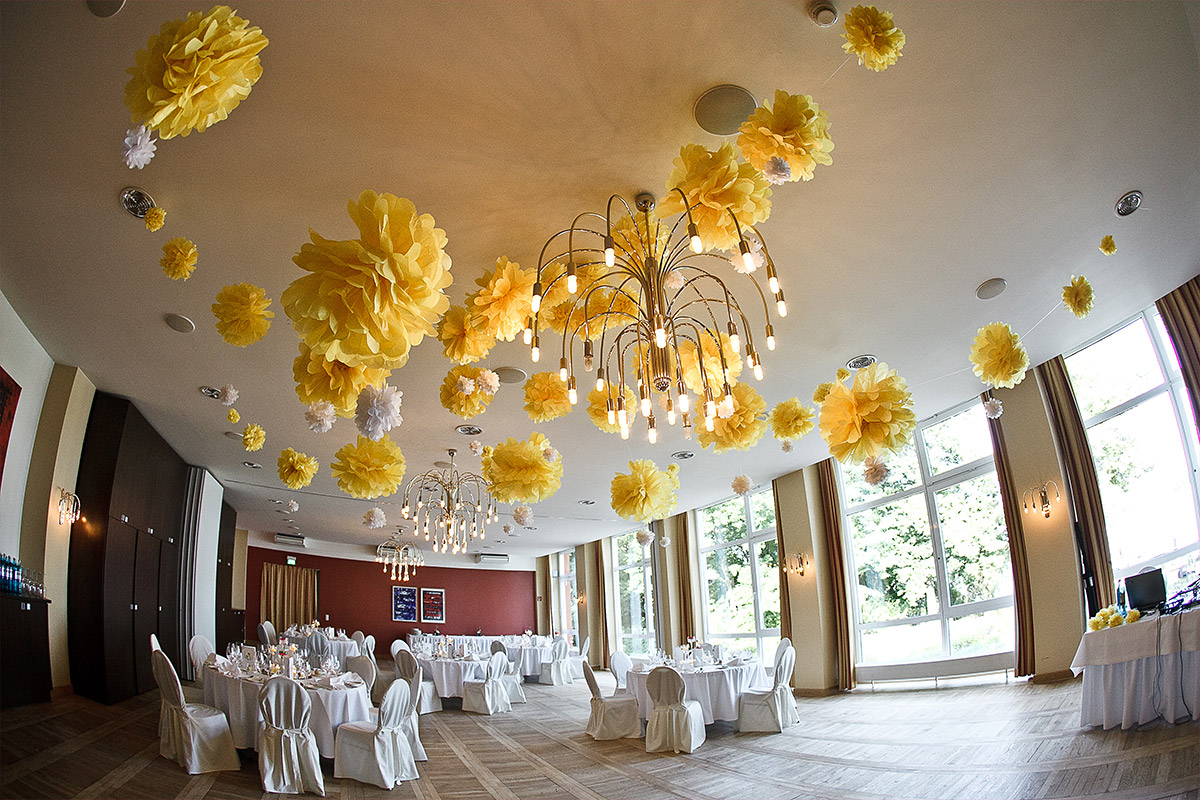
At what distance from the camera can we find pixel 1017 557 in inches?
305

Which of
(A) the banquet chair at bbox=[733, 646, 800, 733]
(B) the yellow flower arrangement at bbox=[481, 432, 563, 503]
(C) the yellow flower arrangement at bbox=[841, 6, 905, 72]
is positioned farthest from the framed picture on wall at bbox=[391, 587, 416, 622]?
(C) the yellow flower arrangement at bbox=[841, 6, 905, 72]

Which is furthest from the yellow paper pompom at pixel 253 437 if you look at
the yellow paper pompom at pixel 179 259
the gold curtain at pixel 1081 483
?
the gold curtain at pixel 1081 483

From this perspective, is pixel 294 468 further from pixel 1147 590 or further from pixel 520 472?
pixel 1147 590

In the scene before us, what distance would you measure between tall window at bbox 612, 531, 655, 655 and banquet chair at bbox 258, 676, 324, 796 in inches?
429

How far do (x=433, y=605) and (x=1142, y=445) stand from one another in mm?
19793

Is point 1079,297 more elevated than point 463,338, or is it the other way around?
point 1079,297

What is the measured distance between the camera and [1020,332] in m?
6.38

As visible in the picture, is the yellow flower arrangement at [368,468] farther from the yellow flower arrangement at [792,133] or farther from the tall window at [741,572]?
the tall window at [741,572]

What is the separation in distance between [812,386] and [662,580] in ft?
29.1

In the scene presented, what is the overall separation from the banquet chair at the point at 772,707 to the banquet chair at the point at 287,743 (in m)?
4.44

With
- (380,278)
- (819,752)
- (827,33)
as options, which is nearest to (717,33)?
(827,33)

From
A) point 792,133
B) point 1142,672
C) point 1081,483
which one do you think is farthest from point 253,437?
point 1081,483

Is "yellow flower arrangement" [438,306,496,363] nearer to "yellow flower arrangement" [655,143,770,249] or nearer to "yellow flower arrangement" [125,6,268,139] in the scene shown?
"yellow flower arrangement" [655,143,770,249]

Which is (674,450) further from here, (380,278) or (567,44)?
(380,278)
